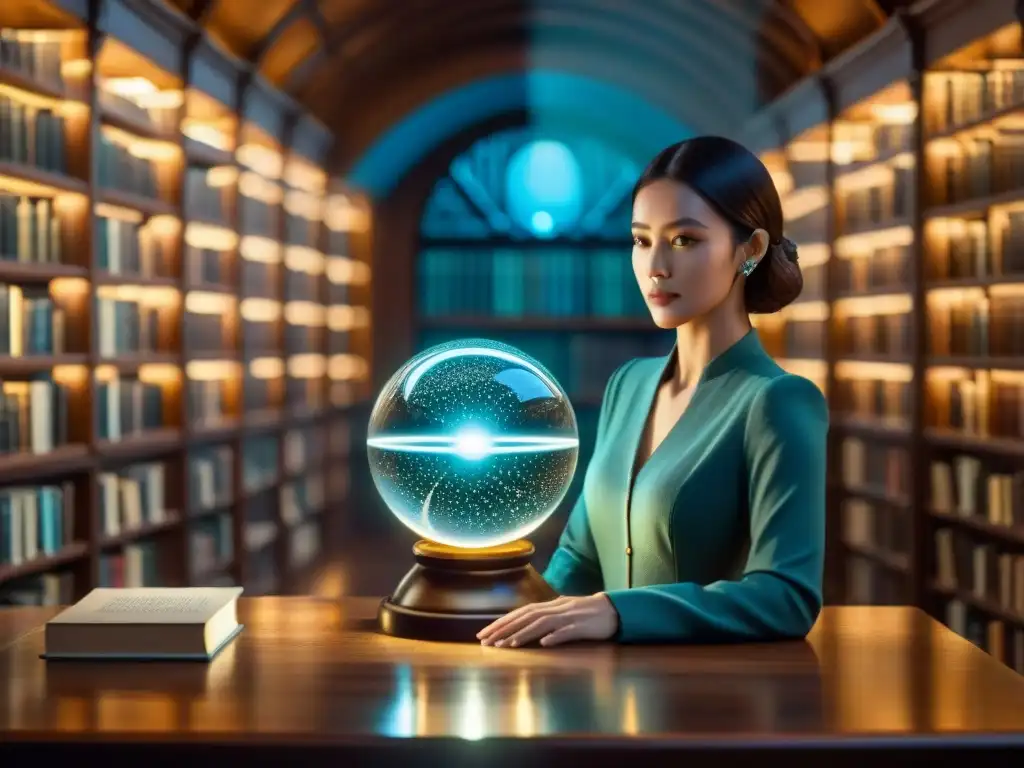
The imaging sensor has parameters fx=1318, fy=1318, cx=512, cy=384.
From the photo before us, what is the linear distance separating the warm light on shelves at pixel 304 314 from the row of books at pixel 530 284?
1.56 metres

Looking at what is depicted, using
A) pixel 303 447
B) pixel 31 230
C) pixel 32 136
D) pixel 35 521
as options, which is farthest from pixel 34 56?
pixel 303 447

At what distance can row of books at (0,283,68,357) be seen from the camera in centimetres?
500

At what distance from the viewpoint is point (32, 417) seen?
5184mm

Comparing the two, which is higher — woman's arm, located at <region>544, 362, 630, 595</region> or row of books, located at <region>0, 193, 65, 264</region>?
row of books, located at <region>0, 193, 65, 264</region>

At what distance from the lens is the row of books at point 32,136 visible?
5.02m

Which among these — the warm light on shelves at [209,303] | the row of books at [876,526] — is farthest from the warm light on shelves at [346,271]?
the row of books at [876,526]

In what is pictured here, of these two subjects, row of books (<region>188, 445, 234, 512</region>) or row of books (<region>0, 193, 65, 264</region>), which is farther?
row of books (<region>188, 445, 234, 512</region>)

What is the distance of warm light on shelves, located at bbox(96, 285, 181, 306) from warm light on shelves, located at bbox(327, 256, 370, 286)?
3.34m

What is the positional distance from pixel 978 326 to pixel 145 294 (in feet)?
13.3

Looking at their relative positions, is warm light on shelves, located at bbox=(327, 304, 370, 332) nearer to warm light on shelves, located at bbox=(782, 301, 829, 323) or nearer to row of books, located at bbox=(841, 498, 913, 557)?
warm light on shelves, located at bbox=(782, 301, 829, 323)

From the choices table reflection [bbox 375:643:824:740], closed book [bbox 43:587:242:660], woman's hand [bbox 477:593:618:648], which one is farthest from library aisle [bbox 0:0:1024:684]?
table reflection [bbox 375:643:824:740]

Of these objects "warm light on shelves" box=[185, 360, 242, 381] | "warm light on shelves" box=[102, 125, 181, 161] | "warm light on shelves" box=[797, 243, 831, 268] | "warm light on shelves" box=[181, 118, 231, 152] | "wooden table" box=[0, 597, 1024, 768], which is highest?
"warm light on shelves" box=[181, 118, 231, 152]

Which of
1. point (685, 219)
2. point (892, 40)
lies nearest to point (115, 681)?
point (685, 219)

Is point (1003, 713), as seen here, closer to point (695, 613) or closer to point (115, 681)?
point (695, 613)
